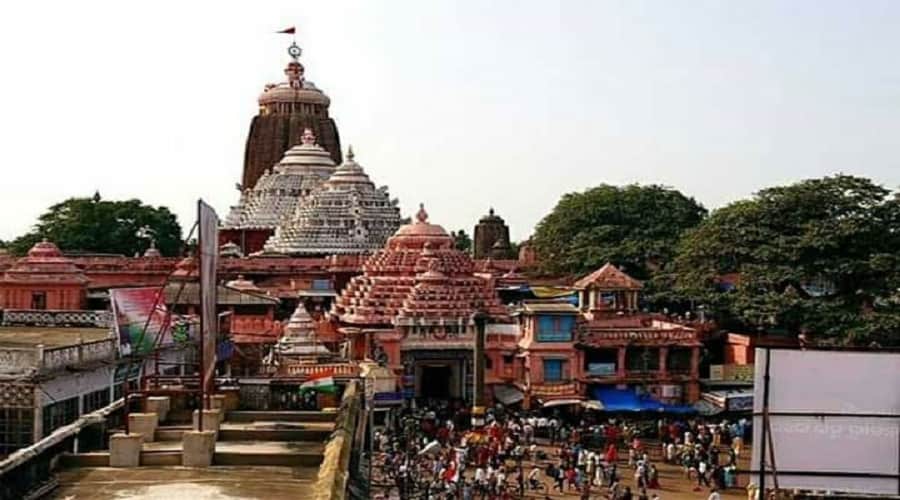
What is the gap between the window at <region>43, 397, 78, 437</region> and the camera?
21.2 metres

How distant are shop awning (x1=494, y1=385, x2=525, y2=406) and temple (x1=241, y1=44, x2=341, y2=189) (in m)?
35.6

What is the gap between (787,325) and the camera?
41469mm

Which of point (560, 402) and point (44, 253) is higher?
point (44, 253)

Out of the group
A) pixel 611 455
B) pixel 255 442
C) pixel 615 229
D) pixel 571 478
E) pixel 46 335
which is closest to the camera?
pixel 255 442

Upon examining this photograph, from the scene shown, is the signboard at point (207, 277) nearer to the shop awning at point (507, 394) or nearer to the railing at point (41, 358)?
the railing at point (41, 358)

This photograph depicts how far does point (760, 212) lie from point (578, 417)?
1059cm

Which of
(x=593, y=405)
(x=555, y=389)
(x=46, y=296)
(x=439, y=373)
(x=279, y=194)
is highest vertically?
(x=279, y=194)

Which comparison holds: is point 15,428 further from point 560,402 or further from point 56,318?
point 560,402

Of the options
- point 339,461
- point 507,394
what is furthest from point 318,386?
point 507,394

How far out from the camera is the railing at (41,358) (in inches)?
816

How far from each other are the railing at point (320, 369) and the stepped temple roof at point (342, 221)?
2956 centimetres

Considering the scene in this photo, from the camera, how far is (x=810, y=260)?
42.0 m

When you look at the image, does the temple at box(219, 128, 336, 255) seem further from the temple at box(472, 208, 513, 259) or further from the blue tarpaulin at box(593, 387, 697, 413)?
the blue tarpaulin at box(593, 387, 697, 413)

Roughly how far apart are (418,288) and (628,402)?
7832 mm
